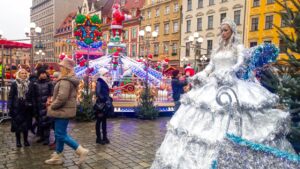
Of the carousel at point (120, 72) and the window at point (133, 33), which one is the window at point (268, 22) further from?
the carousel at point (120, 72)

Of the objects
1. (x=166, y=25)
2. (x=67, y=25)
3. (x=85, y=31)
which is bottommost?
(x=85, y=31)

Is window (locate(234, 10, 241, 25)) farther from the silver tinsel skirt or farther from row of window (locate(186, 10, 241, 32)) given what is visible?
the silver tinsel skirt

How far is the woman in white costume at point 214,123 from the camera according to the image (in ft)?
12.1

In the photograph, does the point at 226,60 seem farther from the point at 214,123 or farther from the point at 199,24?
the point at 199,24

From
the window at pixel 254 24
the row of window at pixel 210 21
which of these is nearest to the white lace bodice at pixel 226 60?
the window at pixel 254 24

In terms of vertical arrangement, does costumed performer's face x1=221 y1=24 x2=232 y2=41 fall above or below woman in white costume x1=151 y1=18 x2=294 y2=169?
above

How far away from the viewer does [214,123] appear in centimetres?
377

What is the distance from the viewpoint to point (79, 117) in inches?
363

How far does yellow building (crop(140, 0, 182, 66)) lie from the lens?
42750 mm

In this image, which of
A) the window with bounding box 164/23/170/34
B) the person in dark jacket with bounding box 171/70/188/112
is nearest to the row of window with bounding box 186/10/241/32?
the window with bounding box 164/23/170/34

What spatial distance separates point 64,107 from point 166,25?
41.4 meters

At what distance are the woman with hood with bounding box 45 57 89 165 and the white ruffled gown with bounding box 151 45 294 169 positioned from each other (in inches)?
65.2

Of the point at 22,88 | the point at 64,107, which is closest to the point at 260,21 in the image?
the point at 22,88

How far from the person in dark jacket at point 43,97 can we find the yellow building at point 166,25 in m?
35.5
